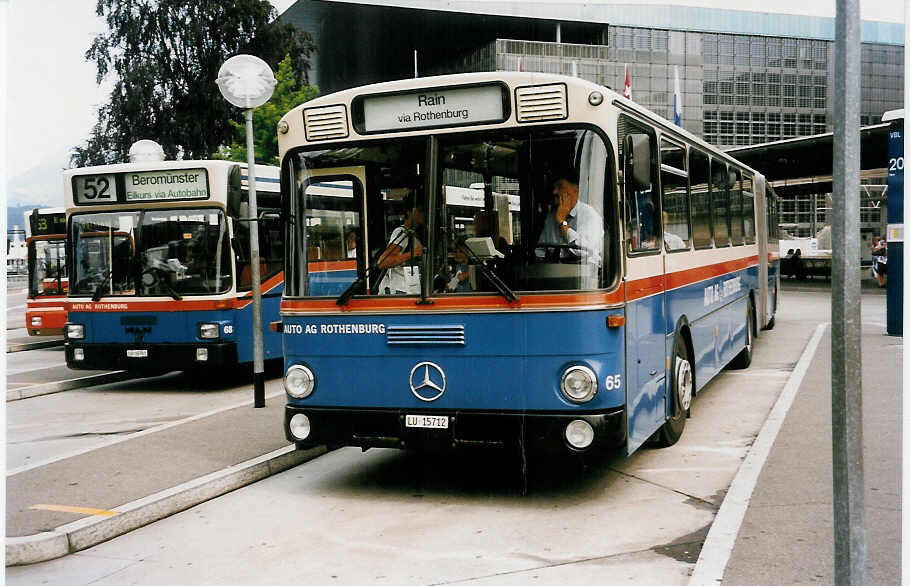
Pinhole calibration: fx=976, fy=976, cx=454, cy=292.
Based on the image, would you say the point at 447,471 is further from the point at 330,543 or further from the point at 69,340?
the point at 69,340

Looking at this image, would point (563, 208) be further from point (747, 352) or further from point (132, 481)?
point (747, 352)

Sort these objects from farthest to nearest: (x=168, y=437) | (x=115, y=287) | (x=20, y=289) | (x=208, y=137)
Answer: (x=20, y=289), (x=208, y=137), (x=115, y=287), (x=168, y=437)

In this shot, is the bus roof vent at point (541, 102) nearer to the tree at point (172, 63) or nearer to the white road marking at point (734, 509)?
the white road marking at point (734, 509)

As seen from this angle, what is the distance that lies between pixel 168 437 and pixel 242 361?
411 centimetres

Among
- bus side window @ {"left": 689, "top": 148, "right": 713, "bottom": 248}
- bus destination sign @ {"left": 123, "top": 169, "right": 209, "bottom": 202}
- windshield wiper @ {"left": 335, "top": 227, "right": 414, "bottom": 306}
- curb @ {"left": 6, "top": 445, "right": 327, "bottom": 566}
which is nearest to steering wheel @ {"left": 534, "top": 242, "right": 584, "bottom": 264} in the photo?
windshield wiper @ {"left": 335, "top": 227, "right": 414, "bottom": 306}

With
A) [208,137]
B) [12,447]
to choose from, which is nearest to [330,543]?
[12,447]

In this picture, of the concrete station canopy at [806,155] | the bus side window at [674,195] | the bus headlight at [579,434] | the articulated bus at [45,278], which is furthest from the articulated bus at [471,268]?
the concrete station canopy at [806,155]

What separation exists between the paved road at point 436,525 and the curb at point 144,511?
8 cm

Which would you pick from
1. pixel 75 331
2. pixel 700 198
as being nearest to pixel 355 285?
pixel 700 198

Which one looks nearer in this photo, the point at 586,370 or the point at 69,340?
the point at 586,370

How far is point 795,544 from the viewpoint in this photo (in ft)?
→ 18.2

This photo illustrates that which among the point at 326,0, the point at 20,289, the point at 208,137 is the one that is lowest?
the point at 20,289

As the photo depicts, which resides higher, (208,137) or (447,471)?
(208,137)

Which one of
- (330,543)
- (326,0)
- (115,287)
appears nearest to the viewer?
(330,543)
